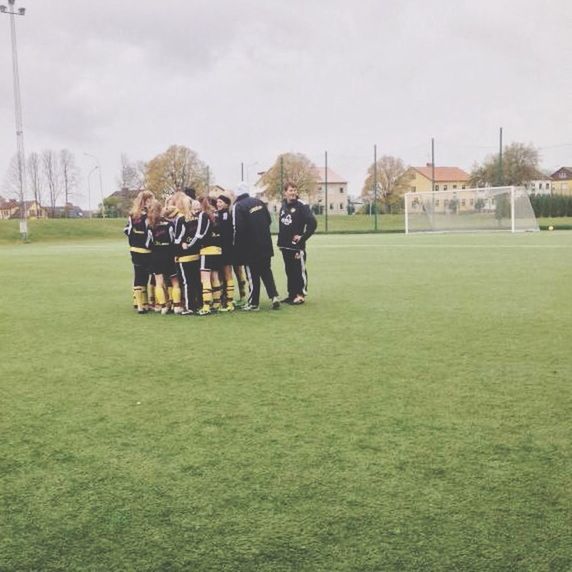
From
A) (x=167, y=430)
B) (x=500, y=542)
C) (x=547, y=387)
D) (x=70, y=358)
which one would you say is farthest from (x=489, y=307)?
(x=500, y=542)

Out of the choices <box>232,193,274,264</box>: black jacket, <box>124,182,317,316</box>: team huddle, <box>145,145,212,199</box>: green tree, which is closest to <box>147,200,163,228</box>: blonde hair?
<box>124,182,317,316</box>: team huddle

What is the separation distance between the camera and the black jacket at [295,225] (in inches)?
431

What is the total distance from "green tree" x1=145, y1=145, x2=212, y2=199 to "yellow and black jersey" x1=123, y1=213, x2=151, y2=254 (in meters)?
76.3

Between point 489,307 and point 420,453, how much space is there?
6376 mm

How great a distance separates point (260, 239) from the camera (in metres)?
10.3

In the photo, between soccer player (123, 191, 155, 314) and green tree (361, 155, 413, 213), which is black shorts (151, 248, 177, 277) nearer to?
soccer player (123, 191, 155, 314)

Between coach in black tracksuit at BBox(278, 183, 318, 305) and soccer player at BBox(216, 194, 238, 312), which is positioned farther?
coach in black tracksuit at BBox(278, 183, 318, 305)

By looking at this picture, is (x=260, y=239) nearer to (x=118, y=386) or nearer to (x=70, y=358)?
(x=70, y=358)

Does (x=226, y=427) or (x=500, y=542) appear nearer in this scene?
(x=500, y=542)

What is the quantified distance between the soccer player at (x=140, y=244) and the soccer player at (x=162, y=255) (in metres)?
0.16

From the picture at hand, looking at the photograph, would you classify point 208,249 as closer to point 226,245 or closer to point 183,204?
point 226,245

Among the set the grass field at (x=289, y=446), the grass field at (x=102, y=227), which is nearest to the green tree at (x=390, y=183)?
the grass field at (x=102, y=227)

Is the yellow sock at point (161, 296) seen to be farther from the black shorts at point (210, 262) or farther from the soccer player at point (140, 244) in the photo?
the black shorts at point (210, 262)

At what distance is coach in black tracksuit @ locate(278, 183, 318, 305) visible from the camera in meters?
11.0
